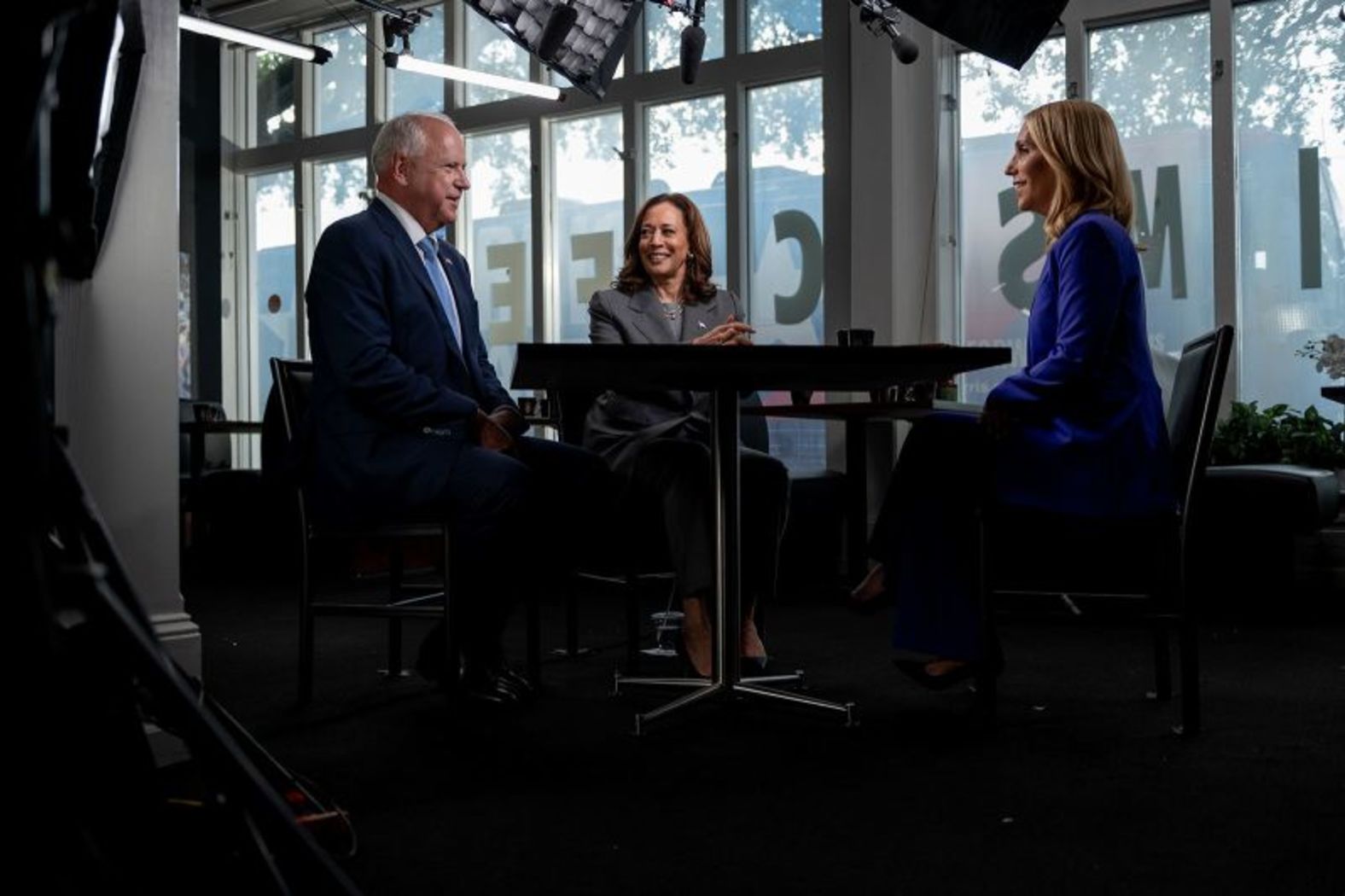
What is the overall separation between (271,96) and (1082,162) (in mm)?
7465

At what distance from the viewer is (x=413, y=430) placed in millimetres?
2773

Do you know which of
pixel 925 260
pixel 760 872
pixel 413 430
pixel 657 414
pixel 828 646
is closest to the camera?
pixel 760 872

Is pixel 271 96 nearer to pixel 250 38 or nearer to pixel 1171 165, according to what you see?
pixel 250 38

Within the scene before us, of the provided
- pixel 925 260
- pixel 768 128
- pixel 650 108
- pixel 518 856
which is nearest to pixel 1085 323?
pixel 518 856

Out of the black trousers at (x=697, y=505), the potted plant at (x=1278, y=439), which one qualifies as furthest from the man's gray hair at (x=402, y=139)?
the potted plant at (x=1278, y=439)

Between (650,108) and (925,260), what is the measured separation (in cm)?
199

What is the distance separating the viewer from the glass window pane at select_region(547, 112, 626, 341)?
294 inches

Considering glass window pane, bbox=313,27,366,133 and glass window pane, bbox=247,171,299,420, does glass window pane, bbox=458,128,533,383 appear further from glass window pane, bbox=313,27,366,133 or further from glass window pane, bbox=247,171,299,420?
glass window pane, bbox=247,171,299,420

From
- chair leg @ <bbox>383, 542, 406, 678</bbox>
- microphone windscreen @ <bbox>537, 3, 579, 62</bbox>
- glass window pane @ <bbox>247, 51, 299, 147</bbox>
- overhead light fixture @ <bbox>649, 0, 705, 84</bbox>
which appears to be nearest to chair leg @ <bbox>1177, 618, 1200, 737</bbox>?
chair leg @ <bbox>383, 542, 406, 678</bbox>

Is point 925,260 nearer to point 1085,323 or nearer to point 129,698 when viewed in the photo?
point 1085,323

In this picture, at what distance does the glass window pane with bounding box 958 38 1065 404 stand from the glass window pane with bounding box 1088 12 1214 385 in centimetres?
37

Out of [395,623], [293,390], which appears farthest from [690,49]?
[395,623]

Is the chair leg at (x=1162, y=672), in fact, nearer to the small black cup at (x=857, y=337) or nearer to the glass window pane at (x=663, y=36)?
the small black cup at (x=857, y=337)

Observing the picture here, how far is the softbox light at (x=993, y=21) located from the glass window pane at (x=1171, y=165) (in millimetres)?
1296
